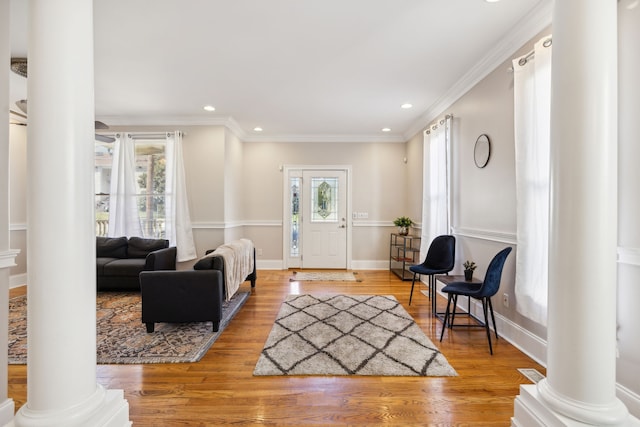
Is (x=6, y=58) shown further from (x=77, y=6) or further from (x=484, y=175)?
(x=484, y=175)

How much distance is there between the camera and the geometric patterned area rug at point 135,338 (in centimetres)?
245

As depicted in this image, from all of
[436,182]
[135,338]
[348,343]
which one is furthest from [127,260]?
[436,182]

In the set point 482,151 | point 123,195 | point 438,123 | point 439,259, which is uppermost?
point 438,123

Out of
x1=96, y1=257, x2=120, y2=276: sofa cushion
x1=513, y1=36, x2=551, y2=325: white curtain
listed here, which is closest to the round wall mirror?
x1=513, y1=36, x2=551, y2=325: white curtain

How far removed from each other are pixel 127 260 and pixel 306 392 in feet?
12.3

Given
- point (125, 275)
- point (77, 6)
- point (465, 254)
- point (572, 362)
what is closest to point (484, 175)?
point (465, 254)

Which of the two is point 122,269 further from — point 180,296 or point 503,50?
point 503,50

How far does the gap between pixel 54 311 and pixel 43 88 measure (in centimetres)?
87

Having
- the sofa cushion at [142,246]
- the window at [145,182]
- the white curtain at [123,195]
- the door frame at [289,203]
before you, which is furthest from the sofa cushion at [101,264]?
the door frame at [289,203]

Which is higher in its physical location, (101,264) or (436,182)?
(436,182)

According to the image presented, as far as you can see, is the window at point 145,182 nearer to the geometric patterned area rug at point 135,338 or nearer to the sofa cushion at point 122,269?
the sofa cushion at point 122,269

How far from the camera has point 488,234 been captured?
3.07 meters

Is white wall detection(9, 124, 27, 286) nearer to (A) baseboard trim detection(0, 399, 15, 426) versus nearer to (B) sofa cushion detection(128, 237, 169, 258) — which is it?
(B) sofa cushion detection(128, 237, 169, 258)

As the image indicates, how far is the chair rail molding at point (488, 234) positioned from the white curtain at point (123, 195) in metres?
4.77
